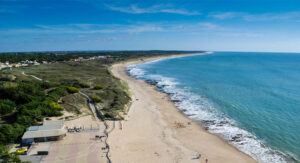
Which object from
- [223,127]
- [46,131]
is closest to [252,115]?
[223,127]

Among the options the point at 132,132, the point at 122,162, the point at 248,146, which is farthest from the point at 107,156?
the point at 248,146

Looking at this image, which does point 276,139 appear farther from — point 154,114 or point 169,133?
point 154,114

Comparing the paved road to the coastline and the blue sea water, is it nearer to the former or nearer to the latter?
the coastline

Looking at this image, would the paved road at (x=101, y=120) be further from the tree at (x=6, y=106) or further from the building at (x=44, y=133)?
the tree at (x=6, y=106)

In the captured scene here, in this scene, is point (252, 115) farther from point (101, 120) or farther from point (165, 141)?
point (101, 120)

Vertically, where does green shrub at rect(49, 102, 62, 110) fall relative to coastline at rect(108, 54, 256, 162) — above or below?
above

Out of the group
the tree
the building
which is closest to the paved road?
the building
